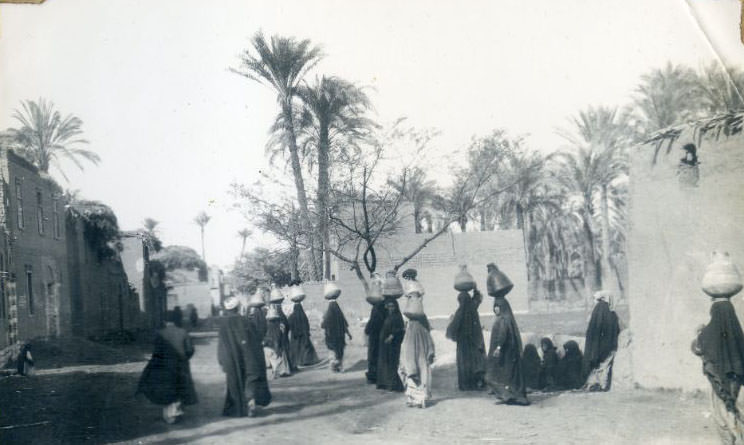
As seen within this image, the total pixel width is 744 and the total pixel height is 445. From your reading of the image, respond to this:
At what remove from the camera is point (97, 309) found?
17.0 feet

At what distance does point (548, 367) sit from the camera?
6.26 m

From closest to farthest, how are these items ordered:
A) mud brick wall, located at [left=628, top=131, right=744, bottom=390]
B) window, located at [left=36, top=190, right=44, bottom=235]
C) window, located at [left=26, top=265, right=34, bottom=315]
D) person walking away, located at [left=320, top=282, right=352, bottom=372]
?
window, located at [left=26, top=265, right=34, bottom=315]
window, located at [left=36, top=190, right=44, bottom=235]
mud brick wall, located at [left=628, top=131, right=744, bottom=390]
person walking away, located at [left=320, top=282, right=352, bottom=372]

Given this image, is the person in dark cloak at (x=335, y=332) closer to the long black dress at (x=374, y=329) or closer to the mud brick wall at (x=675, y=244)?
the long black dress at (x=374, y=329)

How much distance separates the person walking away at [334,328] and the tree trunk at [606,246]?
253 centimetres

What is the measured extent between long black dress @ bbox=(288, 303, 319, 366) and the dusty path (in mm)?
729

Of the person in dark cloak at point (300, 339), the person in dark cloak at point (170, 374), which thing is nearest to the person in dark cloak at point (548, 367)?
the person in dark cloak at point (300, 339)

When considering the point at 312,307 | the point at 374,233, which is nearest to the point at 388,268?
the point at 374,233

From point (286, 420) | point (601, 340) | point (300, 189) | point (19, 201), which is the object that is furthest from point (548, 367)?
point (19, 201)

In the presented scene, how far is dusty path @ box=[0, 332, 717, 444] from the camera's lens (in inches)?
191

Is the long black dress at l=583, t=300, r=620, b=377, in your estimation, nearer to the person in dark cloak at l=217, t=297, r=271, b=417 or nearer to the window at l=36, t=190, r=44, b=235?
the person in dark cloak at l=217, t=297, r=271, b=417

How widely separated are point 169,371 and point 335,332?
2077mm

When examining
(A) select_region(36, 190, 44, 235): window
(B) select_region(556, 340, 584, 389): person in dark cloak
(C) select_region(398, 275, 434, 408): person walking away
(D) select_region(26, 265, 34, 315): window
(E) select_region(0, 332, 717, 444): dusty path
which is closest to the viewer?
(E) select_region(0, 332, 717, 444): dusty path

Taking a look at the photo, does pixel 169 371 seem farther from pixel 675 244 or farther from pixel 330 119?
pixel 675 244

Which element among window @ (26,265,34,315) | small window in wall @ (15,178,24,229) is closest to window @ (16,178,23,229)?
small window in wall @ (15,178,24,229)
